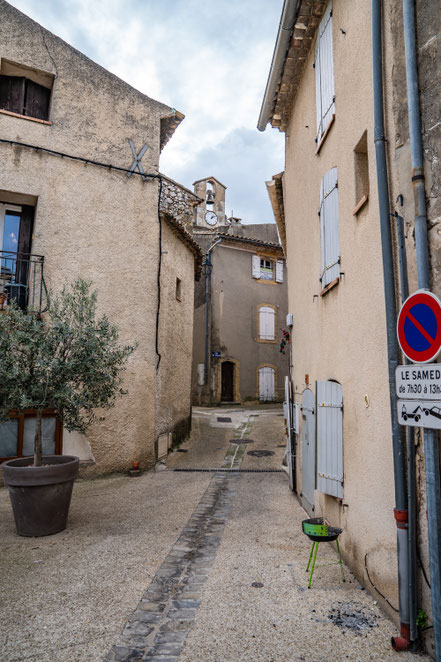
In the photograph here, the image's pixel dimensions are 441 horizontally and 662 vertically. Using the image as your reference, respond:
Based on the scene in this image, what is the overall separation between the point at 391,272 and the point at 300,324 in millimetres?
4503

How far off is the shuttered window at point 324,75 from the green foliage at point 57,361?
404 centimetres

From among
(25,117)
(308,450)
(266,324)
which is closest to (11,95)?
(25,117)

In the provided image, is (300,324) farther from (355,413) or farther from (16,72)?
(16,72)

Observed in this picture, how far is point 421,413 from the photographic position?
2.71 metres

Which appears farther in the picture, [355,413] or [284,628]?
[355,413]

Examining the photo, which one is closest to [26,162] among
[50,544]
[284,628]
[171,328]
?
[171,328]

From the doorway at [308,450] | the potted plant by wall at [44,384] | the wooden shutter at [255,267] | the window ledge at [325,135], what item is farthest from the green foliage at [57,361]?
the wooden shutter at [255,267]

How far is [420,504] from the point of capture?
3213 millimetres

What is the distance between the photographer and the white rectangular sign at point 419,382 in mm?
2617

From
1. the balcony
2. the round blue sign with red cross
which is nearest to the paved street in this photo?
the round blue sign with red cross

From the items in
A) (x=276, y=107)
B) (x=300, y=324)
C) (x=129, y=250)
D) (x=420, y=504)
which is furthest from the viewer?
(x=129, y=250)

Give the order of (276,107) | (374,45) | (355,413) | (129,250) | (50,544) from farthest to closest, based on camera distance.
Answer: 1. (129,250)
2. (276,107)
3. (50,544)
4. (355,413)
5. (374,45)

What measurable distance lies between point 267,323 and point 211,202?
10.9 m

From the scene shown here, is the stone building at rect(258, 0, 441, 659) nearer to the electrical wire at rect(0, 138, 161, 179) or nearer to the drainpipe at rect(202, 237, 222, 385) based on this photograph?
the electrical wire at rect(0, 138, 161, 179)
